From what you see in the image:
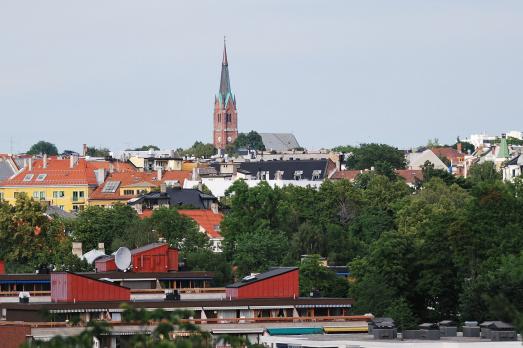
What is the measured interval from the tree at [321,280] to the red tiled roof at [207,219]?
42195 mm

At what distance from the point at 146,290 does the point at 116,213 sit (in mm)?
57308

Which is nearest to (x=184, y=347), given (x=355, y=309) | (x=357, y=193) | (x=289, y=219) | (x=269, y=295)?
(x=269, y=295)

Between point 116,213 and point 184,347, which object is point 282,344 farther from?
point 116,213

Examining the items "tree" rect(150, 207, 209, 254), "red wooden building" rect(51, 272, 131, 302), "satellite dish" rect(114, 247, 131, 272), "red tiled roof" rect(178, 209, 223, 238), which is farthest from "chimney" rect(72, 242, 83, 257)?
"red wooden building" rect(51, 272, 131, 302)

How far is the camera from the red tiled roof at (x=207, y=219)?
152275mm

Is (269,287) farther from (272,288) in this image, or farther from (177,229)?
(177,229)

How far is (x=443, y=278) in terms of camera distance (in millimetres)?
94750

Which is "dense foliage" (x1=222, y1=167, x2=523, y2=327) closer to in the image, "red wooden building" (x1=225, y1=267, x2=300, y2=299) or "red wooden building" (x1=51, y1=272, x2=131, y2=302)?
"red wooden building" (x1=225, y1=267, x2=300, y2=299)

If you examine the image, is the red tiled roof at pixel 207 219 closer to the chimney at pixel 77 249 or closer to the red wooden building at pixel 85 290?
the chimney at pixel 77 249

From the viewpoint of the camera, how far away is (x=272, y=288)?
81688 millimetres

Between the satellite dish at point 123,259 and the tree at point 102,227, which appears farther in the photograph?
the tree at point 102,227

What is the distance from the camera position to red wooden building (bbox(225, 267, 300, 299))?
8100 cm

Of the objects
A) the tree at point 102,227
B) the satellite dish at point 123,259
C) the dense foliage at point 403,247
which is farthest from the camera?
the tree at point 102,227

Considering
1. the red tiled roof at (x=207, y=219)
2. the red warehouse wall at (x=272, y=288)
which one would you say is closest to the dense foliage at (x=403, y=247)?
the red tiled roof at (x=207, y=219)
